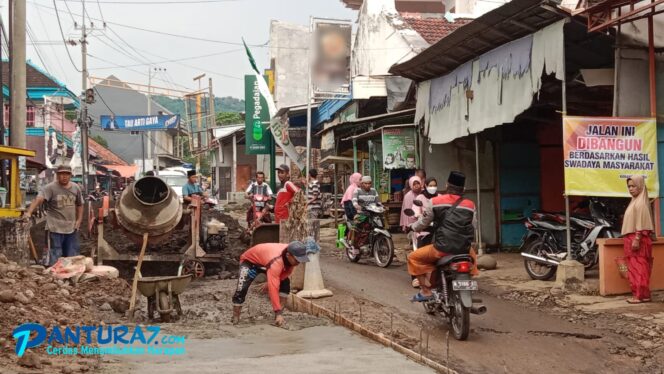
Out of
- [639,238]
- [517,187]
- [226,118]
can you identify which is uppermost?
[226,118]

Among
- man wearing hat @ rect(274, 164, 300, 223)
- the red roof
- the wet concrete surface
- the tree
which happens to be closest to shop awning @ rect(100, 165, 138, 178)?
the tree

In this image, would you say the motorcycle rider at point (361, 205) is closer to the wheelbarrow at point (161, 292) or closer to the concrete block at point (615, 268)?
the concrete block at point (615, 268)

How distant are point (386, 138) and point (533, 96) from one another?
6.16m

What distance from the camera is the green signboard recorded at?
93.7 ft

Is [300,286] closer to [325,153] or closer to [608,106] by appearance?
[608,106]

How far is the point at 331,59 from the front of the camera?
2214 cm

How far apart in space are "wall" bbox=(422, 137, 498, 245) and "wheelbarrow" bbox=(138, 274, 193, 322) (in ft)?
25.9

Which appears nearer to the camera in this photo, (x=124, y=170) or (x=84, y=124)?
(x=84, y=124)

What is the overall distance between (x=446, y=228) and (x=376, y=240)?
5574mm

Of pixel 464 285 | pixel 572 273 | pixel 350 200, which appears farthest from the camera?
pixel 350 200

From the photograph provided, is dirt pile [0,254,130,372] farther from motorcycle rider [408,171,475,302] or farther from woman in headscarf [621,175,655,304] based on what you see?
woman in headscarf [621,175,655,304]

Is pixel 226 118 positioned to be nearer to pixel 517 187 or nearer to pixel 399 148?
Answer: pixel 399 148

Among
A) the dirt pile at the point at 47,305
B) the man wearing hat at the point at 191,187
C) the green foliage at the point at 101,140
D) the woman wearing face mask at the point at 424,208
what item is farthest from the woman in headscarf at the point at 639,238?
the green foliage at the point at 101,140

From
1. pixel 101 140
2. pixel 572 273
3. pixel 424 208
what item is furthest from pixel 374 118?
pixel 101 140
